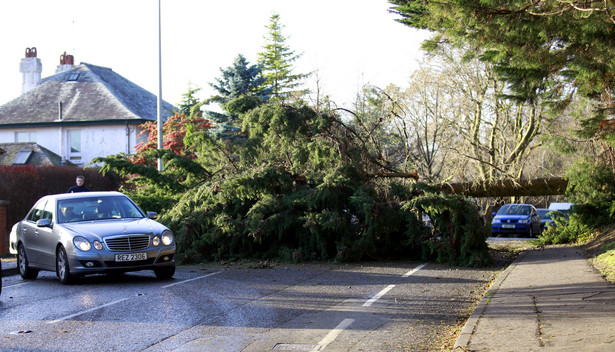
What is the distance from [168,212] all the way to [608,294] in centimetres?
1110

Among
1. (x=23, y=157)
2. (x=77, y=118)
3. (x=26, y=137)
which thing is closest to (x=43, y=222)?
(x=23, y=157)

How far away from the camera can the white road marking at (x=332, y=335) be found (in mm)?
6566

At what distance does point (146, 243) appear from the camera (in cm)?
1159

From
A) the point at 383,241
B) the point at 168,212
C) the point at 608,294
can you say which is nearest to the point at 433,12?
the point at 608,294

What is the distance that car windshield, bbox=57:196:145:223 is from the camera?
40.6 ft

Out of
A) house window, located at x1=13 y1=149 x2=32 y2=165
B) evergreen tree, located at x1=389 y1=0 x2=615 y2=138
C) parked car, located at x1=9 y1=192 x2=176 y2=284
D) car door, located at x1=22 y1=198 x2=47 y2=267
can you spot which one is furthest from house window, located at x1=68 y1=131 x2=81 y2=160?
evergreen tree, located at x1=389 y1=0 x2=615 y2=138

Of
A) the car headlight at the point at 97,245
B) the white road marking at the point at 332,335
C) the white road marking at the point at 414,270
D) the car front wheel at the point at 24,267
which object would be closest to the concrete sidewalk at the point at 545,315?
the white road marking at the point at 332,335

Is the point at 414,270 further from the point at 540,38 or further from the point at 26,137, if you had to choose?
the point at 26,137

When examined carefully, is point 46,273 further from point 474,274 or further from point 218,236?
point 474,274

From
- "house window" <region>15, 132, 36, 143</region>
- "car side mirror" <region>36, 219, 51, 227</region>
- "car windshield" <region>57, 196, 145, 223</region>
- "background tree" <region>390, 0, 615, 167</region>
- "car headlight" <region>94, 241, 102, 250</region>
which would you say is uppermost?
"house window" <region>15, 132, 36, 143</region>

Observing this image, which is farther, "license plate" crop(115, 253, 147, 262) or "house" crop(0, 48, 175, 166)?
"house" crop(0, 48, 175, 166)

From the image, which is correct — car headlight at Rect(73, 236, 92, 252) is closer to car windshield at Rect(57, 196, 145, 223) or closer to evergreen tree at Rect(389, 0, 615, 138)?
car windshield at Rect(57, 196, 145, 223)

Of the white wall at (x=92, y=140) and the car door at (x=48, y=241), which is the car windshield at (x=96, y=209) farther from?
the white wall at (x=92, y=140)

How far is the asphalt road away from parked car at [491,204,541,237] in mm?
18790
